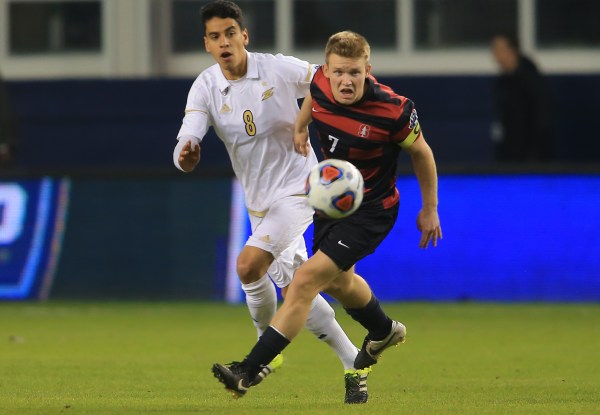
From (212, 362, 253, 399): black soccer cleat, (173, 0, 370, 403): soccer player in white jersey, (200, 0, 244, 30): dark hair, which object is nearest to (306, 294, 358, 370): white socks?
(173, 0, 370, 403): soccer player in white jersey

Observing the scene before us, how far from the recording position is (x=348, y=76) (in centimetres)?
741

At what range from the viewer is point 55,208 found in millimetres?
15383

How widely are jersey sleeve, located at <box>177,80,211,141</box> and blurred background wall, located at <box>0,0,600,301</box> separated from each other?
6789 millimetres

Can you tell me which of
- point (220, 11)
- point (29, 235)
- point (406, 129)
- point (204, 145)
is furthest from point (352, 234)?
point (204, 145)

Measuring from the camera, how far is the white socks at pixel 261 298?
838cm

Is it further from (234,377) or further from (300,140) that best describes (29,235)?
(234,377)

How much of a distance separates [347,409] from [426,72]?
12727 mm

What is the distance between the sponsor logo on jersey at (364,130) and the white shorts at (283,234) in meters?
0.98

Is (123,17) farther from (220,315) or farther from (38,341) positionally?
(38,341)

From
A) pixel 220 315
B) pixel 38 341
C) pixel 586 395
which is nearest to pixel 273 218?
pixel 586 395

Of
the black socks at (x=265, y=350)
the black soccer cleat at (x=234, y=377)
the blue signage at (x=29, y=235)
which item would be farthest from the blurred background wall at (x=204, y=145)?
the black soccer cleat at (x=234, y=377)

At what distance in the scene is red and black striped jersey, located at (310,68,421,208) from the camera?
7465mm

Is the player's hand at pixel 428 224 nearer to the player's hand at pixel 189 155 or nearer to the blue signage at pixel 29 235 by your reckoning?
the player's hand at pixel 189 155

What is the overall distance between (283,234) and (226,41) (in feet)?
3.75
